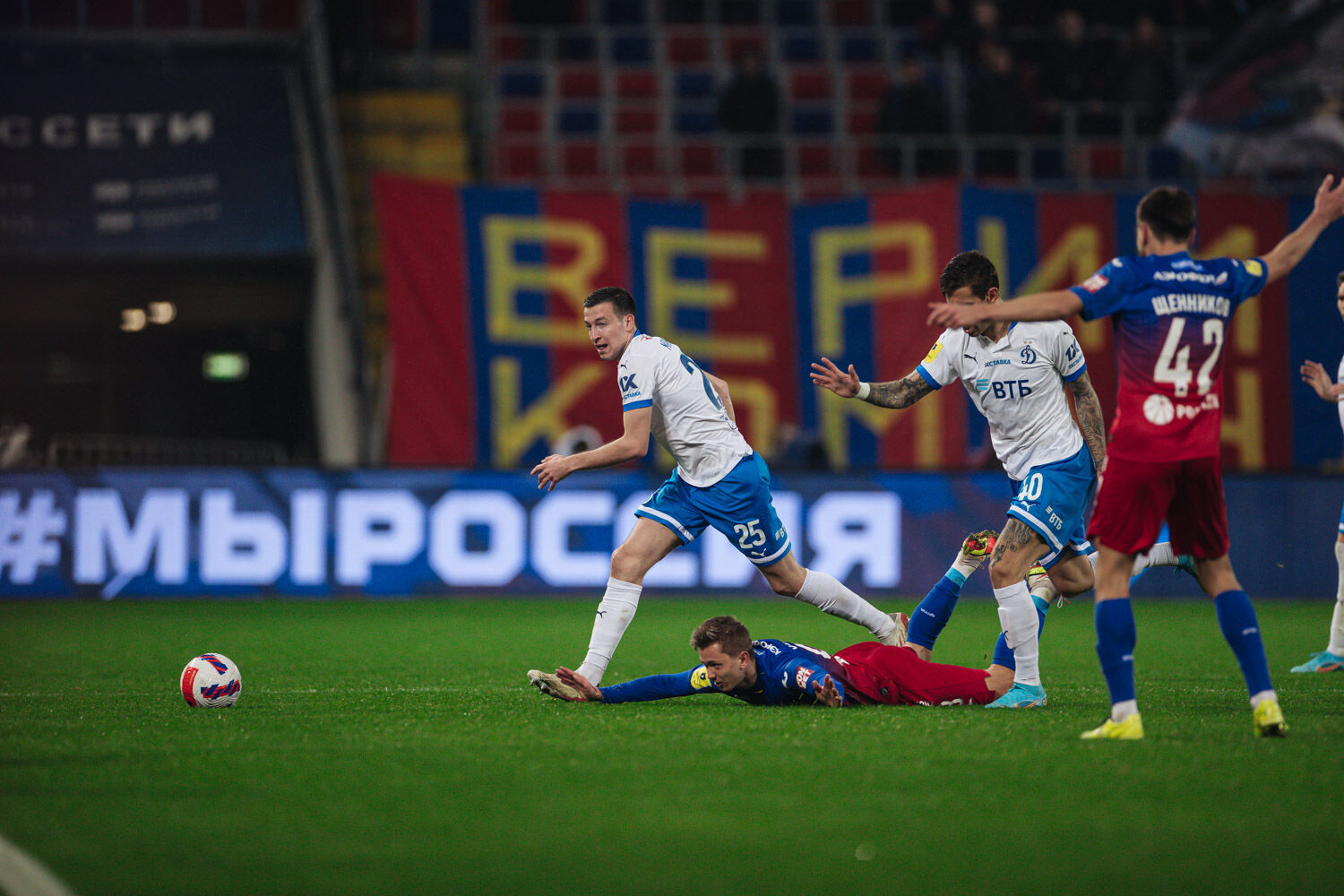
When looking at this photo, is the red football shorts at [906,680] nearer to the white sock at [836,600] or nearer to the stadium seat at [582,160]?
the white sock at [836,600]

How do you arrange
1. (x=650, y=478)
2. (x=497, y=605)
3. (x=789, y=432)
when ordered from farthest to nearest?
(x=789, y=432), (x=650, y=478), (x=497, y=605)

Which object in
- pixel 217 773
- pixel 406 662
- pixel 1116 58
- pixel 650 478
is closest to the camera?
pixel 217 773

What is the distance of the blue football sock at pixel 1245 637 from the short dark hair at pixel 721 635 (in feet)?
6.43

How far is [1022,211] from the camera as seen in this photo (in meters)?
17.2

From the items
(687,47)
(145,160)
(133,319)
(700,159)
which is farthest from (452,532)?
(133,319)

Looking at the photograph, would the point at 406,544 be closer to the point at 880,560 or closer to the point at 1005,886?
the point at 880,560

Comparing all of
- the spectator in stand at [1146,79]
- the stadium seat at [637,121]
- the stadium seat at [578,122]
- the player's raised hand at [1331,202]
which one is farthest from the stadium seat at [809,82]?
the player's raised hand at [1331,202]

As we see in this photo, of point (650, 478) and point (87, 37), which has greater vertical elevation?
point (87, 37)

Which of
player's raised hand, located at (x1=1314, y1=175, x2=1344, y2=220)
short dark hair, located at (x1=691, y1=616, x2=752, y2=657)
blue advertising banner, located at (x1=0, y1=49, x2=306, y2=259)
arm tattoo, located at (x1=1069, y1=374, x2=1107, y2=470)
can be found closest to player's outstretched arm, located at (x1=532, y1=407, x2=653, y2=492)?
short dark hair, located at (x1=691, y1=616, x2=752, y2=657)

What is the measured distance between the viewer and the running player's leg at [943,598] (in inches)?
276

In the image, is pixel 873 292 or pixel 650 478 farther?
pixel 873 292

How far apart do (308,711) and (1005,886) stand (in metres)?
3.91

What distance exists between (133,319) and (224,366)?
6.89 feet

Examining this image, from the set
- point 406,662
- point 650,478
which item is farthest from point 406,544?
point 406,662
